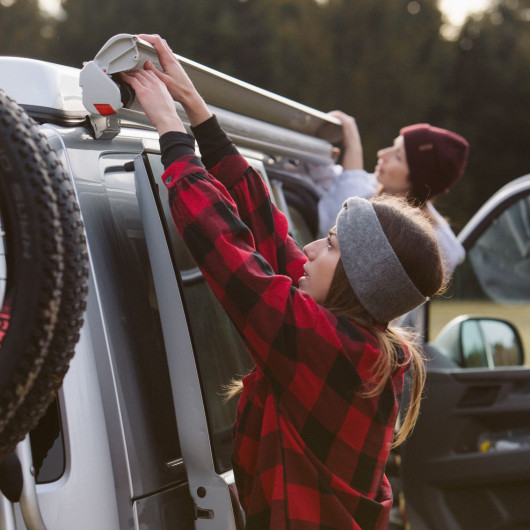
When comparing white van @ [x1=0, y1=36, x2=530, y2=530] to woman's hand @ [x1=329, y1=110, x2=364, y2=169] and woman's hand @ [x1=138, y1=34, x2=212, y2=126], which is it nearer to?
woman's hand @ [x1=138, y1=34, x2=212, y2=126]

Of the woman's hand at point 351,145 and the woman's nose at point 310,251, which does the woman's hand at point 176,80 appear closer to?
the woman's nose at point 310,251

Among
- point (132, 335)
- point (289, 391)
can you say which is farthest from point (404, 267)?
point (132, 335)

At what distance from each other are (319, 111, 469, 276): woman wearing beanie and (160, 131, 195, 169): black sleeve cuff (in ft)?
6.27

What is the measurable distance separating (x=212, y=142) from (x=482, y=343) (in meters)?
2.42

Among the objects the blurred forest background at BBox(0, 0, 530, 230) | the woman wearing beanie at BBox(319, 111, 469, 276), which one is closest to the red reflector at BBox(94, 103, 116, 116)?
the woman wearing beanie at BBox(319, 111, 469, 276)

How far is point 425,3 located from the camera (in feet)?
86.1

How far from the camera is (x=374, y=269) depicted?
1811 millimetres

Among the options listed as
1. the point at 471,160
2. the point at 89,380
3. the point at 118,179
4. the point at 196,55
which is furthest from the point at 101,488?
the point at 196,55

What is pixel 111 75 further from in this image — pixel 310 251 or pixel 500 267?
pixel 500 267

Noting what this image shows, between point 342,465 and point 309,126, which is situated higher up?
point 309,126

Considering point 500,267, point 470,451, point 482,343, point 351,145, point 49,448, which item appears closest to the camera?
point 49,448

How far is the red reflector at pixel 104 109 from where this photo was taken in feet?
5.58

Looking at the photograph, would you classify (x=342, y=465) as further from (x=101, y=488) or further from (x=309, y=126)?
(x=309, y=126)

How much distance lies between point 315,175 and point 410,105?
21.2 metres
